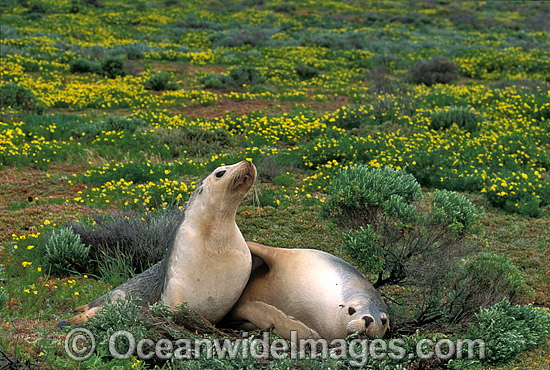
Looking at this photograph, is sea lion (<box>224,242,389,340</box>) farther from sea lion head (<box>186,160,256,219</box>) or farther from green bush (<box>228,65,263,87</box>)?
green bush (<box>228,65,263,87</box>)

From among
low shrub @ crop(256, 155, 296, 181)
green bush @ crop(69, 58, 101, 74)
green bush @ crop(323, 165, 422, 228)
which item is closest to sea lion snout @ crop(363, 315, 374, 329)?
green bush @ crop(323, 165, 422, 228)

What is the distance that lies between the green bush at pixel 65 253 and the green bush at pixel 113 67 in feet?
45.2

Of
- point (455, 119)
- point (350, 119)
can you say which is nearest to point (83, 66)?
point (350, 119)

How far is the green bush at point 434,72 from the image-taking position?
20172 mm

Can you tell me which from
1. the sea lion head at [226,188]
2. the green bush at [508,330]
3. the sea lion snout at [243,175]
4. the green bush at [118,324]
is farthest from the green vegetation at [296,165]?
the sea lion snout at [243,175]

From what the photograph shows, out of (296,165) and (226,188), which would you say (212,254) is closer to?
(226,188)

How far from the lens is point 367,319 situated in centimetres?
377

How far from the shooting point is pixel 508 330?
4238 mm

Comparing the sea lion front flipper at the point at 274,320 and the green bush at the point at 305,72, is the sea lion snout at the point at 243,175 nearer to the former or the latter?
the sea lion front flipper at the point at 274,320

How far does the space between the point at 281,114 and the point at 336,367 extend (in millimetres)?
11682

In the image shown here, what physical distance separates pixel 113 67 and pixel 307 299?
16949mm

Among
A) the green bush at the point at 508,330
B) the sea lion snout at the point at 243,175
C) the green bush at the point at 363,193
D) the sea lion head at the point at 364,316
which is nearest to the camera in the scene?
the sea lion head at the point at 364,316

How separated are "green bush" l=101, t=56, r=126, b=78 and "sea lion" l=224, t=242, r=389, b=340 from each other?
53.2 ft

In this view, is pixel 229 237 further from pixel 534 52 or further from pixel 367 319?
pixel 534 52
